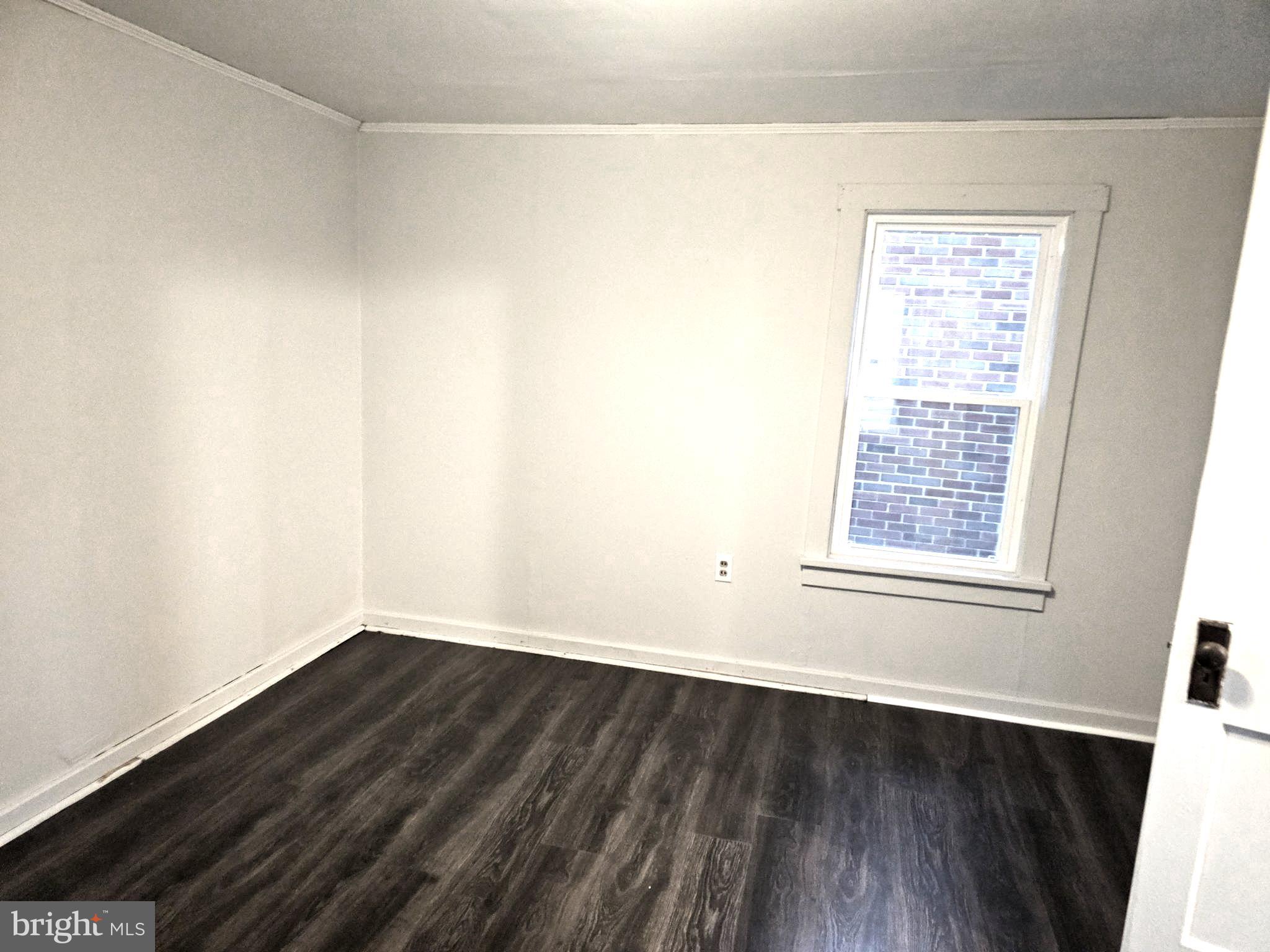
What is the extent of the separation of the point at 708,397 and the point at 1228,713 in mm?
2203

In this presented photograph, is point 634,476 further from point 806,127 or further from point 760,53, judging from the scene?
point 760,53

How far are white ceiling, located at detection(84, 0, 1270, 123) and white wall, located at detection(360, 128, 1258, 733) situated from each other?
0.27 meters

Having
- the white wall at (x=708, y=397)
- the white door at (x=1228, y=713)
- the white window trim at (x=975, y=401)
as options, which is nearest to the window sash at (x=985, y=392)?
the white window trim at (x=975, y=401)

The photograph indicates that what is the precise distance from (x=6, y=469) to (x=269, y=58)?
5.08 ft

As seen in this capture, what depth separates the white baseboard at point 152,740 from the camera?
2.24 metres

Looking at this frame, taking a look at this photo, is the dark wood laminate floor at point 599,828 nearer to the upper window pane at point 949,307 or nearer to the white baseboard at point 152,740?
the white baseboard at point 152,740

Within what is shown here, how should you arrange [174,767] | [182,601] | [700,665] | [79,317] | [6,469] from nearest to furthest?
[6,469]
[79,317]
[174,767]
[182,601]
[700,665]

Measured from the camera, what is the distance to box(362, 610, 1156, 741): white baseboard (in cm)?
315

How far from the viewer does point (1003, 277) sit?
10.0 ft

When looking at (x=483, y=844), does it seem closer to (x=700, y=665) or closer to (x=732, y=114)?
(x=700, y=665)

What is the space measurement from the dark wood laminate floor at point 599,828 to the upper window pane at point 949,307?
1421 mm

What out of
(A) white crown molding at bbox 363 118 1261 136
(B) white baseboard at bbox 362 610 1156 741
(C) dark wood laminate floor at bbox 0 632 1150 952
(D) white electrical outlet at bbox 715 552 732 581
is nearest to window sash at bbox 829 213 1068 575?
(A) white crown molding at bbox 363 118 1261 136

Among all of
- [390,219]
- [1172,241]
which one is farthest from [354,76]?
[1172,241]

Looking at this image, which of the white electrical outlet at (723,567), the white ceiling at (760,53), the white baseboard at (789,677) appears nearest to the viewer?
the white ceiling at (760,53)
